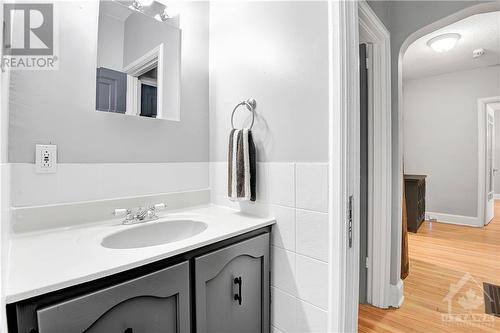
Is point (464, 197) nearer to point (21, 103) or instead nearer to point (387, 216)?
point (387, 216)

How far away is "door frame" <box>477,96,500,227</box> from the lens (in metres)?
3.72

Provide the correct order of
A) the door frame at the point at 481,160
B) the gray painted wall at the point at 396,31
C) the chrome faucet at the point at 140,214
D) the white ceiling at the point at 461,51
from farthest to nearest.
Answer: the door frame at the point at 481,160 < the white ceiling at the point at 461,51 < the gray painted wall at the point at 396,31 < the chrome faucet at the point at 140,214

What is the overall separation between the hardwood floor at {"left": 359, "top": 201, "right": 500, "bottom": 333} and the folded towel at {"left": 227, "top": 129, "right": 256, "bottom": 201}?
1192 mm

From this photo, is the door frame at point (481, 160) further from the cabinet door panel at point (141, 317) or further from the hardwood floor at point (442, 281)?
the cabinet door panel at point (141, 317)

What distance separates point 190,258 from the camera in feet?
2.84

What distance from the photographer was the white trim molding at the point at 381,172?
1754 mm

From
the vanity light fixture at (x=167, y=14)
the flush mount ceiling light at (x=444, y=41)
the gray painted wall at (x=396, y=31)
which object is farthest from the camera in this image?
the flush mount ceiling light at (x=444, y=41)

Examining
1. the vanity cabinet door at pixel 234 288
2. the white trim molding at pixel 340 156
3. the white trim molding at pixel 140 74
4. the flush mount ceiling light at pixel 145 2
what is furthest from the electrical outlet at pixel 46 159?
the white trim molding at pixel 340 156

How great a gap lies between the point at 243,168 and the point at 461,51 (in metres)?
3.77

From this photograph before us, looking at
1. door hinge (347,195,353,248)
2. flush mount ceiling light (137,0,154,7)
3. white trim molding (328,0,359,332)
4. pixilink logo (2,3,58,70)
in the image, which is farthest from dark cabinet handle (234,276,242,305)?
flush mount ceiling light (137,0,154,7)

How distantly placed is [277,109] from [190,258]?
784 millimetres

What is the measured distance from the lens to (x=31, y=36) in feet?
3.26

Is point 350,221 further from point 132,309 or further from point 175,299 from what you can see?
point 132,309

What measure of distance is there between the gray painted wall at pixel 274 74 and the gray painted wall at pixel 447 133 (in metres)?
4.18
